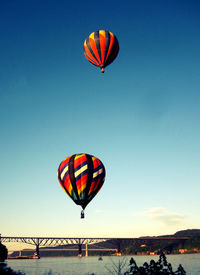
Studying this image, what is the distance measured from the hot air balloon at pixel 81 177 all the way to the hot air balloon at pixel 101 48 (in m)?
9.41

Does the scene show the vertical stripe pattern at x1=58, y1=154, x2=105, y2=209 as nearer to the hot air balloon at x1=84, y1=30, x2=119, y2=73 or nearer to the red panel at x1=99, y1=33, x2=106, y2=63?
the hot air balloon at x1=84, y1=30, x2=119, y2=73

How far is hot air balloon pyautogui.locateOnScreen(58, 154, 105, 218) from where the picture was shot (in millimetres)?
27328

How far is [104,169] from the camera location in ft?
99.2

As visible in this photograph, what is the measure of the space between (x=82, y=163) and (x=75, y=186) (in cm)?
231

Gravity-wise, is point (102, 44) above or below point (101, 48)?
above

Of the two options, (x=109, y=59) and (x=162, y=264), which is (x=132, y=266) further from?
(x=109, y=59)

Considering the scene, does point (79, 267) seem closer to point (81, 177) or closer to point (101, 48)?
point (81, 177)

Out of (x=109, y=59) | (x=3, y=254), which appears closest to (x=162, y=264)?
(x=109, y=59)

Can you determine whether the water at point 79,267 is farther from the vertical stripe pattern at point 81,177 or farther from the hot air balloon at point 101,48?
the hot air balloon at point 101,48

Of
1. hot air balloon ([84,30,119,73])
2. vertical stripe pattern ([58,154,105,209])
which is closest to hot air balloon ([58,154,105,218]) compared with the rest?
vertical stripe pattern ([58,154,105,209])

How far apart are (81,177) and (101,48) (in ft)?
43.8

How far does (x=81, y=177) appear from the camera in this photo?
27.6 meters

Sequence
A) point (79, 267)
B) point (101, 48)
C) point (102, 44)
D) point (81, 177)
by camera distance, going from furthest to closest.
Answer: point (79, 267)
point (102, 44)
point (101, 48)
point (81, 177)

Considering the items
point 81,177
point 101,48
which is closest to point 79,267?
point 81,177
